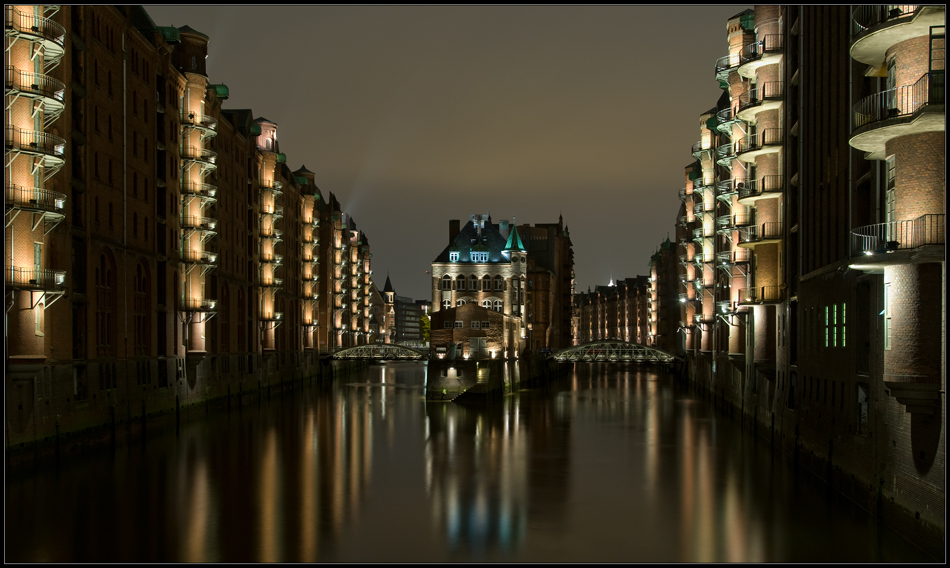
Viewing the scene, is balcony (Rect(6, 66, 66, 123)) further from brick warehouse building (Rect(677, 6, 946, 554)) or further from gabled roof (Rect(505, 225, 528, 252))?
gabled roof (Rect(505, 225, 528, 252))

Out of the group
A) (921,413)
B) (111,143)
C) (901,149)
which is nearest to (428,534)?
(921,413)

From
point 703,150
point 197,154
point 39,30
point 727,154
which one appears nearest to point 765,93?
point 727,154

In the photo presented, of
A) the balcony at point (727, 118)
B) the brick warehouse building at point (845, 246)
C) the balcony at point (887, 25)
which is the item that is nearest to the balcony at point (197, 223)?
the brick warehouse building at point (845, 246)

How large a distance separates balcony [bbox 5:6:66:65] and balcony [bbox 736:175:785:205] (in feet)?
106

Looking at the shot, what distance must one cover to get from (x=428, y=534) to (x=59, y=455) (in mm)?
18009

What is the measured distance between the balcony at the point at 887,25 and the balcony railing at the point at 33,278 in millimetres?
29874

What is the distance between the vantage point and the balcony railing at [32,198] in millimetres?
34094

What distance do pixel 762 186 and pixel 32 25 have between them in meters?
33.5

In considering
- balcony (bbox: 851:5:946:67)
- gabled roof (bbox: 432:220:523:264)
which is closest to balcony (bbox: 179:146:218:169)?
gabled roof (bbox: 432:220:523:264)

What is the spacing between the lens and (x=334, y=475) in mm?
38125

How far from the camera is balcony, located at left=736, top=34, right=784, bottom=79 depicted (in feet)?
140

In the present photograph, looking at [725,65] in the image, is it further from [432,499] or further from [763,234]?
[432,499]

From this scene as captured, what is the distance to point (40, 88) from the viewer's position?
35.2m

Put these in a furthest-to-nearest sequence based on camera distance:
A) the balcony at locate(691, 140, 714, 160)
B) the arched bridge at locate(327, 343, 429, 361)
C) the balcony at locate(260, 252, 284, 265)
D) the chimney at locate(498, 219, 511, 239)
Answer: the chimney at locate(498, 219, 511, 239), the arched bridge at locate(327, 343, 429, 361), the balcony at locate(260, 252, 284, 265), the balcony at locate(691, 140, 714, 160)
